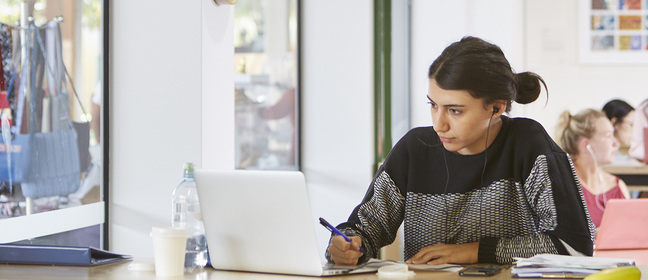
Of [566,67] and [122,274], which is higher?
[566,67]

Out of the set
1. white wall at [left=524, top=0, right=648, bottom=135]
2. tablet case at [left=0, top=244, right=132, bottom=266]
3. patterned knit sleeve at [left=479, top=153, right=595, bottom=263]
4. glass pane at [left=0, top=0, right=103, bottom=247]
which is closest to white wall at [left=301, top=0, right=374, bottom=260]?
glass pane at [left=0, top=0, right=103, bottom=247]

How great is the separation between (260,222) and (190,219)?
0.37m

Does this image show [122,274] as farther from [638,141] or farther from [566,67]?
[566,67]

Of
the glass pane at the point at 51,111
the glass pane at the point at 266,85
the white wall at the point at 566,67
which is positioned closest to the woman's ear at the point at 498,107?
the glass pane at the point at 51,111

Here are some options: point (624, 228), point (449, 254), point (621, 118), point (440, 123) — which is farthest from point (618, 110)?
point (449, 254)

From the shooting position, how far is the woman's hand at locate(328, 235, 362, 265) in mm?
1764

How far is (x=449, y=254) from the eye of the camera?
1.83 m

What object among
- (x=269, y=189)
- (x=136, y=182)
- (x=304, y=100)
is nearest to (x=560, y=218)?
(x=269, y=189)

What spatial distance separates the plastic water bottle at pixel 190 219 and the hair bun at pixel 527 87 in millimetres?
881

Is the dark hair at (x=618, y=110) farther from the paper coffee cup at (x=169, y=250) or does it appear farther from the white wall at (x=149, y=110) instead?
the paper coffee cup at (x=169, y=250)

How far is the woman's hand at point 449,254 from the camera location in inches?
71.9

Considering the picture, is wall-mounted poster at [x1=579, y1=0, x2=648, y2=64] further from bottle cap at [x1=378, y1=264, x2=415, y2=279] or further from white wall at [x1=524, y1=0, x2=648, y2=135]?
bottle cap at [x1=378, y1=264, x2=415, y2=279]

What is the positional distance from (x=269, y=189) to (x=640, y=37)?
5989 millimetres

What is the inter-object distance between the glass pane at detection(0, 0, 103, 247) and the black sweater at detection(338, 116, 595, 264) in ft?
2.89
